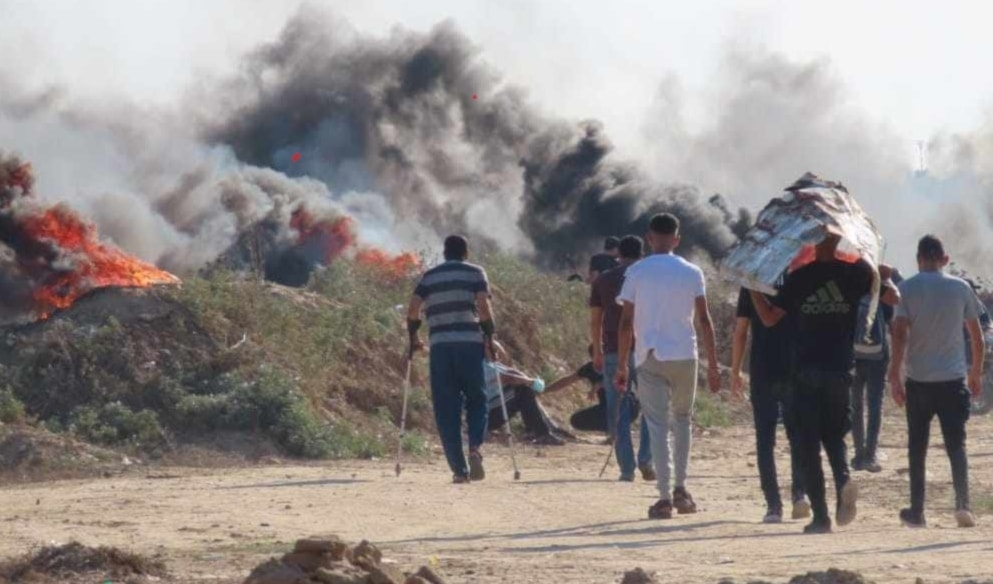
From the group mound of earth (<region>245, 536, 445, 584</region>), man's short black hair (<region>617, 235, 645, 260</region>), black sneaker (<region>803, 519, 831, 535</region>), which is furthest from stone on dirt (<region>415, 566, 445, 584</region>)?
man's short black hair (<region>617, 235, 645, 260</region>)

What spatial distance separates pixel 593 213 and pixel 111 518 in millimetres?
35828

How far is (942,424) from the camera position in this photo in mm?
12461

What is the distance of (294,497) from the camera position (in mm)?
14312

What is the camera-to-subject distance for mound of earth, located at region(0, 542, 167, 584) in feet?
31.6

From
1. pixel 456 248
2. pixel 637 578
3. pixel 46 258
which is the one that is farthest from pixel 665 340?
pixel 46 258

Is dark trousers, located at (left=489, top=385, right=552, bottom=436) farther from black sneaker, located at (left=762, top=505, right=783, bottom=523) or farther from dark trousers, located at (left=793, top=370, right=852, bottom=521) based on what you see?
dark trousers, located at (left=793, top=370, right=852, bottom=521)

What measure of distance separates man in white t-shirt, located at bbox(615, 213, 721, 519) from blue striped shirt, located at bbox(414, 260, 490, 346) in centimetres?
268

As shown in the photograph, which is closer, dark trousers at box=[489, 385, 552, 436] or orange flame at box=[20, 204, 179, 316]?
dark trousers at box=[489, 385, 552, 436]

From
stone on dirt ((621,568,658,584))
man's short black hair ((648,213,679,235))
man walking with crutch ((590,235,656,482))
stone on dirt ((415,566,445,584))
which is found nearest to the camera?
stone on dirt ((621,568,658,584))

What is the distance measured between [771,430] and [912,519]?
3.52ft

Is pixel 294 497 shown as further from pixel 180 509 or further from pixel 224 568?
pixel 224 568

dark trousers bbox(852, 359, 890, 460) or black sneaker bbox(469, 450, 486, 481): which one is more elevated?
dark trousers bbox(852, 359, 890, 460)

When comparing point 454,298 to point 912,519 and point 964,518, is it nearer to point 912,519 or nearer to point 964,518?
point 912,519

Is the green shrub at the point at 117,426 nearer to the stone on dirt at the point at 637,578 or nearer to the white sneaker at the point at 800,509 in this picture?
the white sneaker at the point at 800,509
